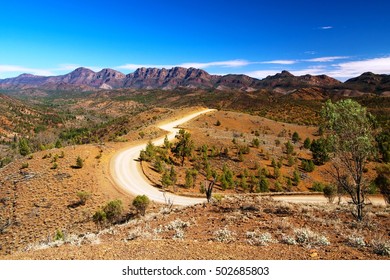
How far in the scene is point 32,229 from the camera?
2444 centimetres

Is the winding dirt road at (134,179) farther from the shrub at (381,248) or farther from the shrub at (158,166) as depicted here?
the shrub at (381,248)

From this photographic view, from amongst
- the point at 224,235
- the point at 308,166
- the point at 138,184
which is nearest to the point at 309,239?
the point at 224,235

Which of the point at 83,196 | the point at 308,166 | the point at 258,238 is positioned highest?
the point at 258,238

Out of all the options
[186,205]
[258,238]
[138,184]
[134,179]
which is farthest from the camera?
[134,179]

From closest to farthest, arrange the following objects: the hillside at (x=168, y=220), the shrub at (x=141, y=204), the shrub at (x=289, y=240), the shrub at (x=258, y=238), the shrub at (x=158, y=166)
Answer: the hillside at (x=168, y=220) → the shrub at (x=289, y=240) → the shrub at (x=258, y=238) → the shrub at (x=141, y=204) → the shrub at (x=158, y=166)

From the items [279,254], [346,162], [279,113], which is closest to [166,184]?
[346,162]

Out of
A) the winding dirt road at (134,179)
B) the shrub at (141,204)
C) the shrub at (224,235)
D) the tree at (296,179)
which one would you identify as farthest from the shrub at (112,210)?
the tree at (296,179)

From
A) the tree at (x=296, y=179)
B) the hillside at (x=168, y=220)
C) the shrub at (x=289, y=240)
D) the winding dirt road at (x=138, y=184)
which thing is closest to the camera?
the hillside at (x=168, y=220)

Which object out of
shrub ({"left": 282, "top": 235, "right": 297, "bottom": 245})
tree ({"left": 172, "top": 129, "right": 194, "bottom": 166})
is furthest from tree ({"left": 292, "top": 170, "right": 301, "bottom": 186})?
shrub ({"left": 282, "top": 235, "right": 297, "bottom": 245})

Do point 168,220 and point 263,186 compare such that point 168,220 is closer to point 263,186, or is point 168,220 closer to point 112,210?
point 112,210

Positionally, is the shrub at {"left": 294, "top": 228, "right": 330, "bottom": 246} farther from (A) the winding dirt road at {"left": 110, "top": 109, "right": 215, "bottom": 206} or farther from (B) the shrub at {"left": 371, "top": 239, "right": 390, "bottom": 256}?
(A) the winding dirt road at {"left": 110, "top": 109, "right": 215, "bottom": 206}

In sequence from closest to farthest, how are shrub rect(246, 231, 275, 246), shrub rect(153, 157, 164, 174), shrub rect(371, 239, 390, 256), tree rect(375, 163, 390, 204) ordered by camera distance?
shrub rect(371, 239, 390, 256) < shrub rect(246, 231, 275, 246) < tree rect(375, 163, 390, 204) < shrub rect(153, 157, 164, 174)

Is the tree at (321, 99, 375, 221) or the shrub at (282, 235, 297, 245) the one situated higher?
the tree at (321, 99, 375, 221)

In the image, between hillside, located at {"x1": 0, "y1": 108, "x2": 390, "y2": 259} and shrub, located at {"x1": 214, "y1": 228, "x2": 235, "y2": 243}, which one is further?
shrub, located at {"x1": 214, "y1": 228, "x2": 235, "y2": 243}
